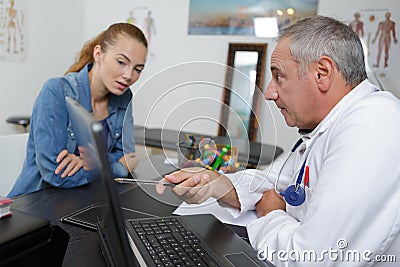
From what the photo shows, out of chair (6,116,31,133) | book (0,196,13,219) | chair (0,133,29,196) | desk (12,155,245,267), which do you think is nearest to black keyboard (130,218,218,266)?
desk (12,155,245,267)

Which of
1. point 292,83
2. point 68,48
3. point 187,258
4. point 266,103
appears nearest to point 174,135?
point 266,103

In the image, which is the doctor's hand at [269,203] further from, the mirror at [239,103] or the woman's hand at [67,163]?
the woman's hand at [67,163]

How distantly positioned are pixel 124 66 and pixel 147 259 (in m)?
0.99

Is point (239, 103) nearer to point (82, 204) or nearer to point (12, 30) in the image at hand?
point (82, 204)

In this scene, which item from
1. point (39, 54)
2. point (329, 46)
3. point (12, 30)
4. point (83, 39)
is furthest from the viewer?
point (83, 39)

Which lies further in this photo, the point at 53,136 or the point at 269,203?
the point at 53,136

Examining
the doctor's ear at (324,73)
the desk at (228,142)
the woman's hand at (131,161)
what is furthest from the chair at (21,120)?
the doctor's ear at (324,73)

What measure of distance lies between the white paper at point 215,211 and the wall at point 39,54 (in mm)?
2524

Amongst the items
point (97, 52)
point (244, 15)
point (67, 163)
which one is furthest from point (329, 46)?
point (244, 15)

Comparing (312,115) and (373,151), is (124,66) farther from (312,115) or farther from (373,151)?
(373,151)

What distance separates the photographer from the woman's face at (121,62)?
5.00 feet

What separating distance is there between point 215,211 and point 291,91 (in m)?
0.44

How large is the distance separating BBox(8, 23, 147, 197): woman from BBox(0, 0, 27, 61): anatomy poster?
1736mm

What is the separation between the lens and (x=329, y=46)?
0.89 meters
